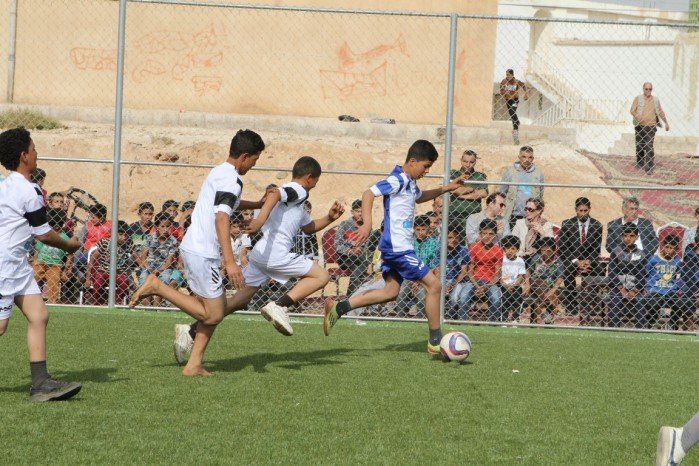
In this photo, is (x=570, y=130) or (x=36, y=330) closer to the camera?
(x=36, y=330)

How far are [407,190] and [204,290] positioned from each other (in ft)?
7.96

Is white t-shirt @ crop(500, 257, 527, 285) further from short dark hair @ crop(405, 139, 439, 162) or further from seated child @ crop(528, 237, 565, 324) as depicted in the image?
short dark hair @ crop(405, 139, 439, 162)

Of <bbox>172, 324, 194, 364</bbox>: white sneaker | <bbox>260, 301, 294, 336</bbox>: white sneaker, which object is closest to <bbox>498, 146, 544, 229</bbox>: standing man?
<bbox>260, 301, 294, 336</bbox>: white sneaker

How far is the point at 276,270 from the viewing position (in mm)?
8375

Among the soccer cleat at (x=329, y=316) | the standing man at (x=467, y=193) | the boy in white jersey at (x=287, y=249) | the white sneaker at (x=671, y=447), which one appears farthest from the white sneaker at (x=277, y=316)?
the standing man at (x=467, y=193)

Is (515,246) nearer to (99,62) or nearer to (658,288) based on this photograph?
(658,288)

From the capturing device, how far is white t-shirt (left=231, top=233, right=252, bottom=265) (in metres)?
12.5

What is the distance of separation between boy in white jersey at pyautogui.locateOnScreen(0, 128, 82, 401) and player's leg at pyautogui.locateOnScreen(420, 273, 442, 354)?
3.46 meters

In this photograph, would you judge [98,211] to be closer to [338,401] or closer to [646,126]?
[338,401]

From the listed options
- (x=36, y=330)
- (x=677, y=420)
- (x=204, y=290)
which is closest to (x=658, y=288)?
(x=677, y=420)

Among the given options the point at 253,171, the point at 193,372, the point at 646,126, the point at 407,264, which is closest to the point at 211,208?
the point at 193,372

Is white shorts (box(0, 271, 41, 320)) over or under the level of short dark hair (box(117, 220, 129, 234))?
under

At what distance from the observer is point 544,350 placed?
9766 millimetres

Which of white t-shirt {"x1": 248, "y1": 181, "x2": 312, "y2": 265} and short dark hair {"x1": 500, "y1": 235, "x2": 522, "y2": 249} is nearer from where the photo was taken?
white t-shirt {"x1": 248, "y1": 181, "x2": 312, "y2": 265}
